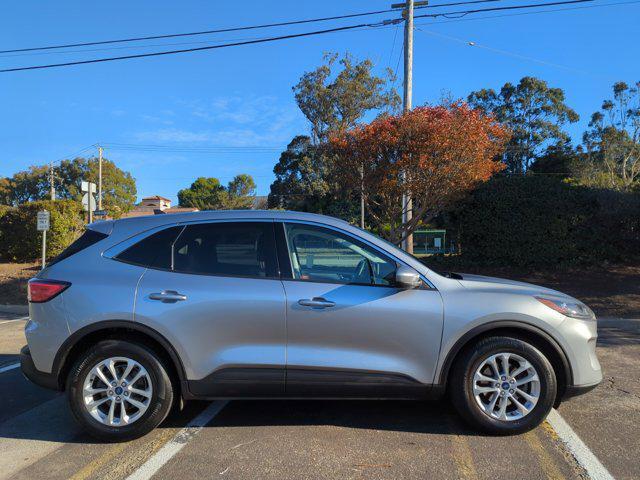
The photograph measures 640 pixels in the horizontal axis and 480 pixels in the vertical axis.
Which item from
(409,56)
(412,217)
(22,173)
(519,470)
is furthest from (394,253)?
(22,173)

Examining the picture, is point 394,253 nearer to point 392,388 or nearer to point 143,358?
point 392,388

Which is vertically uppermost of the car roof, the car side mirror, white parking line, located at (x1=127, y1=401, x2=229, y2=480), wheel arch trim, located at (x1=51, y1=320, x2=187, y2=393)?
the car roof

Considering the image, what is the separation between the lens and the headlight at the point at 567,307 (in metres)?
3.82

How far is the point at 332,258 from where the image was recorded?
4160mm

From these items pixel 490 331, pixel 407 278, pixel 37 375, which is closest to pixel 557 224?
pixel 490 331

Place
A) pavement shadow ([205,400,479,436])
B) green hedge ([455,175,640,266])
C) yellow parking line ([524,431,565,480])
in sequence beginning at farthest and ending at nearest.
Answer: green hedge ([455,175,640,266])
pavement shadow ([205,400,479,436])
yellow parking line ([524,431,565,480])

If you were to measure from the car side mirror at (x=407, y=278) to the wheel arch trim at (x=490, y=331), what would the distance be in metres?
0.55

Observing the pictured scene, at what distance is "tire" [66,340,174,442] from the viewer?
3754 millimetres

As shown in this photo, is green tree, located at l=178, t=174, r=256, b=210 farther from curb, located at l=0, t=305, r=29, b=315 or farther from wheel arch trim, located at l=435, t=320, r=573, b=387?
wheel arch trim, located at l=435, t=320, r=573, b=387

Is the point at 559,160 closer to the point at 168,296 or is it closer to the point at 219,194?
the point at 219,194

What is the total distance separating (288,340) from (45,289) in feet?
6.43

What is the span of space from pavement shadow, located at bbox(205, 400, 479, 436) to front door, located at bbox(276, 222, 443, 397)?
50 cm

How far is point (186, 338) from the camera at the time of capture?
12.2ft

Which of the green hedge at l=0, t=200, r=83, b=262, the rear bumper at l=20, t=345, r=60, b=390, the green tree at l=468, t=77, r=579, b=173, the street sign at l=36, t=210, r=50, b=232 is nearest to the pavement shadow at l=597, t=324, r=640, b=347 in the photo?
the rear bumper at l=20, t=345, r=60, b=390
